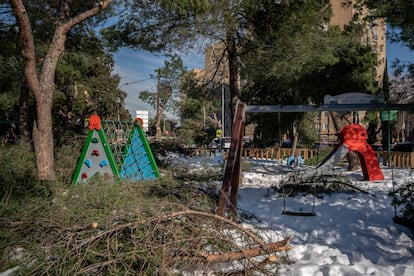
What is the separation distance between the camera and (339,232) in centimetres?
473

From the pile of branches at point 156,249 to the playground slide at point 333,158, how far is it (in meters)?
4.16

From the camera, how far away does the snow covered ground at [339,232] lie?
3.47 m

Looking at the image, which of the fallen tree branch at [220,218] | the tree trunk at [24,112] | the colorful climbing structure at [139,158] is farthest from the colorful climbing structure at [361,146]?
the tree trunk at [24,112]

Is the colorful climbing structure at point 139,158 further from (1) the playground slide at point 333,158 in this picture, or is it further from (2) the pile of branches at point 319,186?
(1) the playground slide at point 333,158

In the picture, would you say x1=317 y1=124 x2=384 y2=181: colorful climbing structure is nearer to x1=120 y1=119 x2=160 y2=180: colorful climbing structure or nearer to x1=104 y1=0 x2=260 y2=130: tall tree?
x1=104 y1=0 x2=260 y2=130: tall tree

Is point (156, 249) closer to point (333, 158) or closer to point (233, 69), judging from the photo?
point (333, 158)

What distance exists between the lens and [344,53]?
10648 mm

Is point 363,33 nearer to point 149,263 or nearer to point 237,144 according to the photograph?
point 237,144

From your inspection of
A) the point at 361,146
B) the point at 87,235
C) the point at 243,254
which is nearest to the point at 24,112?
the point at 87,235

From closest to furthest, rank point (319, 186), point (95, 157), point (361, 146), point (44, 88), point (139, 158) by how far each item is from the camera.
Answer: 1. point (44, 88)
2. point (319, 186)
3. point (95, 157)
4. point (139, 158)
5. point (361, 146)

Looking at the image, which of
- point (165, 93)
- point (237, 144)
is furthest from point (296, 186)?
point (165, 93)

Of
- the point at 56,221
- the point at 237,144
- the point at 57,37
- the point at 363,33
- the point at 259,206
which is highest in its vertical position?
the point at 363,33

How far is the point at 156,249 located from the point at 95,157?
554cm

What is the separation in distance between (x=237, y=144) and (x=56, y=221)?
2.12 meters
